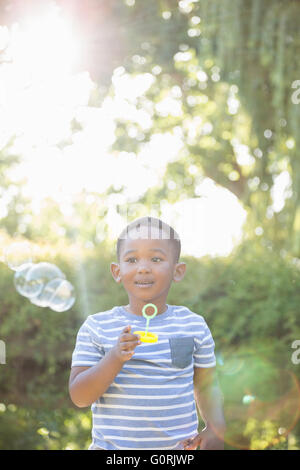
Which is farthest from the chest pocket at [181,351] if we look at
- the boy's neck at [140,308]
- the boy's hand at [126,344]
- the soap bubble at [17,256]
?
the soap bubble at [17,256]

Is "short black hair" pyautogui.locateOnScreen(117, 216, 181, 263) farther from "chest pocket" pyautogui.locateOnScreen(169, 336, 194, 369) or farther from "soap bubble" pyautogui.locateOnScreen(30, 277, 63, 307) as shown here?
"soap bubble" pyautogui.locateOnScreen(30, 277, 63, 307)

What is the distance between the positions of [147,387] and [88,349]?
20cm

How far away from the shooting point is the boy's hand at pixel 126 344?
4.45ft

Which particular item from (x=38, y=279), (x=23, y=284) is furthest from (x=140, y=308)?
(x=23, y=284)

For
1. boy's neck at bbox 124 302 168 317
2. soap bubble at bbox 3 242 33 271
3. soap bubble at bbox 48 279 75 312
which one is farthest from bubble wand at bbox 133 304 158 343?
soap bubble at bbox 3 242 33 271

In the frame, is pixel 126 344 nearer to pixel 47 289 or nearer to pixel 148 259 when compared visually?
pixel 148 259

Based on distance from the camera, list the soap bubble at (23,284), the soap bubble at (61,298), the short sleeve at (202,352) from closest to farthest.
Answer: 1. the short sleeve at (202,352)
2. the soap bubble at (61,298)
3. the soap bubble at (23,284)

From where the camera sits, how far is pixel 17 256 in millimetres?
4309

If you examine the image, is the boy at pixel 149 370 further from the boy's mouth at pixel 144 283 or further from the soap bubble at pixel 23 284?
the soap bubble at pixel 23 284

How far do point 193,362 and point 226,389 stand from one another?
2.10m

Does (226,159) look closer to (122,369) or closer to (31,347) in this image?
(31,347)

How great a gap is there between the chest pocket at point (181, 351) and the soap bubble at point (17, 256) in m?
2.67

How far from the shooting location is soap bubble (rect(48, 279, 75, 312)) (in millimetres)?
3322
